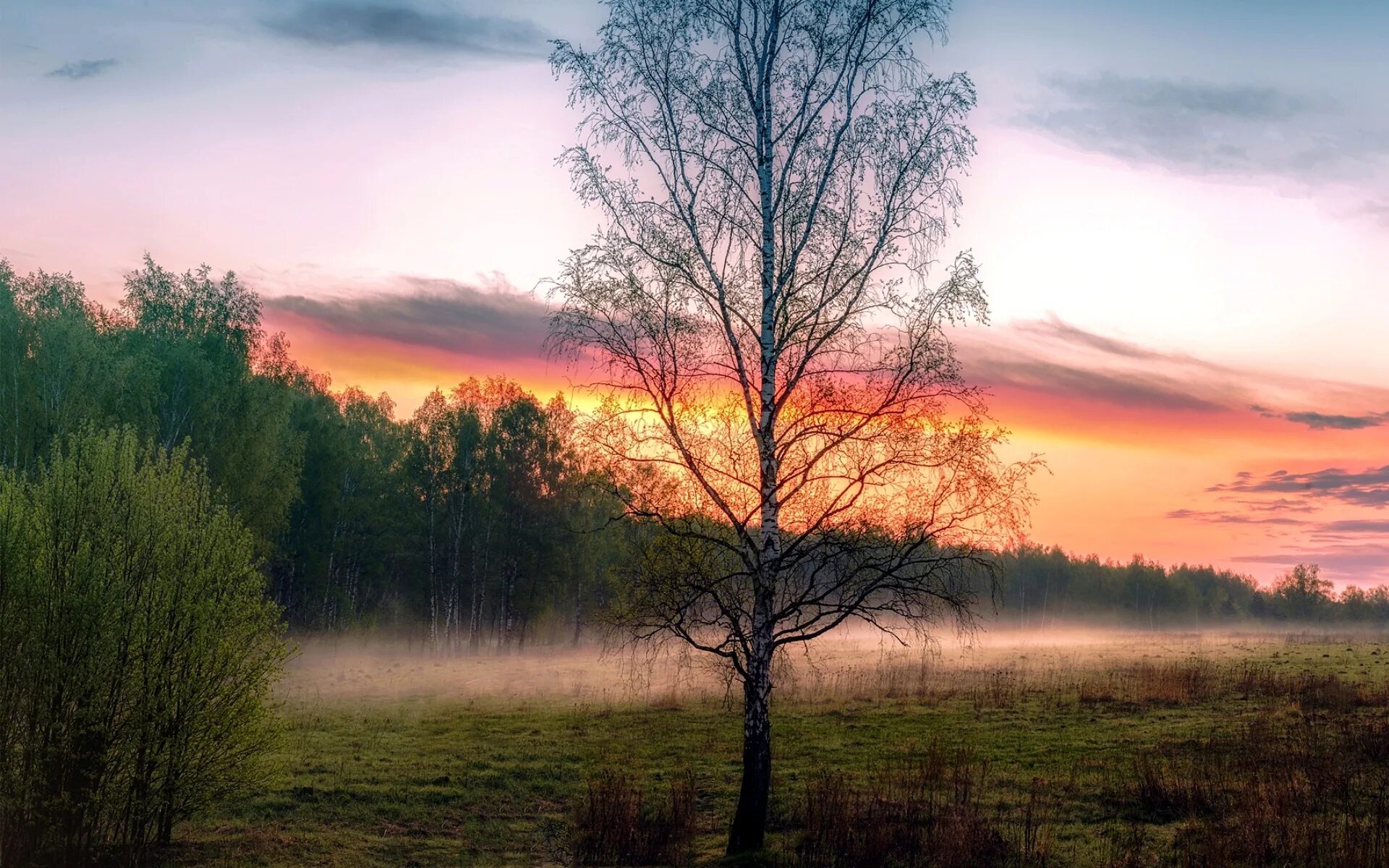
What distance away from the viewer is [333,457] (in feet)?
188

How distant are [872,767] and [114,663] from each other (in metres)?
14.4

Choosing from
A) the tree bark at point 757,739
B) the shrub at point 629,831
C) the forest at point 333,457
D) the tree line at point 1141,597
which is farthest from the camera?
the tree line at point 1141,597

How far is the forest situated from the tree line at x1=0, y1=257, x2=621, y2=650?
107mm

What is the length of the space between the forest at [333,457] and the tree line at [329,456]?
11 centimetres

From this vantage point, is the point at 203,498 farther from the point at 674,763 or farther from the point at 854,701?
the point at 854,701

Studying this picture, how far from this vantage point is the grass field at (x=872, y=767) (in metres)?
14.1

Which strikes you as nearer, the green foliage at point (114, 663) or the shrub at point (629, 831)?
the green foliage at point (114, 663)

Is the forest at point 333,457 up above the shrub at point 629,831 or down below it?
above

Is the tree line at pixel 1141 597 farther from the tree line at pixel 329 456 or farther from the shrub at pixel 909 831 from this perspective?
the shrub at pixel 909 831

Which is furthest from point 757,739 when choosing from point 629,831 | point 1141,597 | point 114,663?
point 1141,597

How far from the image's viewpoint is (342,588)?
6156 cm

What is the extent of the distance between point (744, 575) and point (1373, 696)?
63.3 feet

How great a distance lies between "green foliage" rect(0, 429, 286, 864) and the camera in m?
13.8

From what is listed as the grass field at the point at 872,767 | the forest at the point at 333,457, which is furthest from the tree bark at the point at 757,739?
the forest at the point at 333,457
